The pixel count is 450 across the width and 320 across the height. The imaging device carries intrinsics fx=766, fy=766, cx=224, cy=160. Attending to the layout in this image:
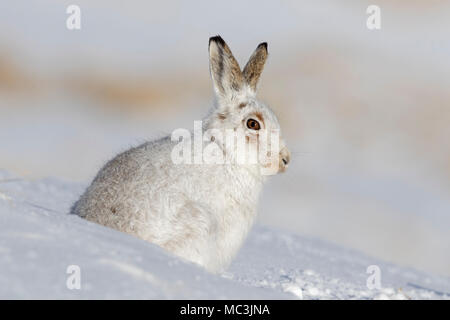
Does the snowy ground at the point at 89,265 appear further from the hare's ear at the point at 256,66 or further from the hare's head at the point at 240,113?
the hare's ear at the point at 256,66

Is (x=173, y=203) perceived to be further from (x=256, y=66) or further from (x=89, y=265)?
(x=256, y=66)

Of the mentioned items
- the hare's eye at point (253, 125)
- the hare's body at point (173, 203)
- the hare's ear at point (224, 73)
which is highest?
the hare's ear at point (224, 73)

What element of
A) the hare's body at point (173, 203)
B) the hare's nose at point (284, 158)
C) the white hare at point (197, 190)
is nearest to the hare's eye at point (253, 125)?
the white hare at point (197, 190)

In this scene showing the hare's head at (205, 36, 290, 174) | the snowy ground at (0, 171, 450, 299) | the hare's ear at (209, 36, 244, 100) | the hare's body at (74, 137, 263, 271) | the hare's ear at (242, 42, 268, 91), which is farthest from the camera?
the hare's ear at (242, 42, 268, 91)

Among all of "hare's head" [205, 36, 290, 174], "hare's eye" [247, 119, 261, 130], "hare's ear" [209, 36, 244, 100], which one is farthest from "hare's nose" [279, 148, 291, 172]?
"hare's ear" [209, 36, 244, 100]

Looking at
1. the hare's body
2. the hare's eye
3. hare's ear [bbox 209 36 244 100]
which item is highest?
hare's ear [bbox 209 36 244 100]

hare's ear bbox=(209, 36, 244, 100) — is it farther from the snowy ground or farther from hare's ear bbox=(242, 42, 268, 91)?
the snowy ground

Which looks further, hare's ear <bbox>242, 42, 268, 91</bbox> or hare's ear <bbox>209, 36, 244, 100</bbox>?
hare's ear <bbox>242, 42, 268, 91</bbox>
